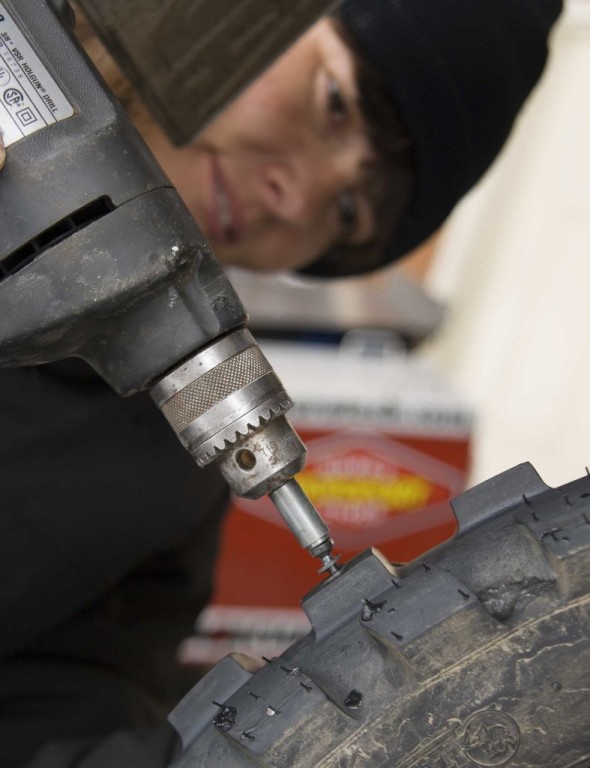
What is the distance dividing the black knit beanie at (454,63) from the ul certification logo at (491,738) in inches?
27.4

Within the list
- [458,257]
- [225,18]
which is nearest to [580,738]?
[225,18]

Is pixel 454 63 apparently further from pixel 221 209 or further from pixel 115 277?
pixel 115 277

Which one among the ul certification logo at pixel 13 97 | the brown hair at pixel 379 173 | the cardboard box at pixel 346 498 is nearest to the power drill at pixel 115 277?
the ul certification logo at pixel 13 97

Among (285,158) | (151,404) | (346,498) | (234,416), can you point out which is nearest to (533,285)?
(346,498)

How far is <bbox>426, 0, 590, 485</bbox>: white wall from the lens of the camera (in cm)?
191

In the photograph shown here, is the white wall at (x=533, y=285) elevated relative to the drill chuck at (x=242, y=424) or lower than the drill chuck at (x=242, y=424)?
lower

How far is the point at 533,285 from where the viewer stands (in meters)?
2.03

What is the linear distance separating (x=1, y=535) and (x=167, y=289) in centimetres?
23

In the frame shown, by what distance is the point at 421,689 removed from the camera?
0.41 meters

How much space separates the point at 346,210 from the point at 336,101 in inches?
6.6

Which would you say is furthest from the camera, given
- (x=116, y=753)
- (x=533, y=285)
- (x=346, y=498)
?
(x=533, y=285)

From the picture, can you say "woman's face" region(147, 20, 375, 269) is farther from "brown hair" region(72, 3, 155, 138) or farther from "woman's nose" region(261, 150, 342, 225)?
"brown hair" region(72, 3, 155, 138)

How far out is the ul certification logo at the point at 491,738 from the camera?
41 cm

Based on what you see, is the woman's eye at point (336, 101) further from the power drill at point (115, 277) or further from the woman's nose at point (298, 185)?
the power drill at point (115, 277)
